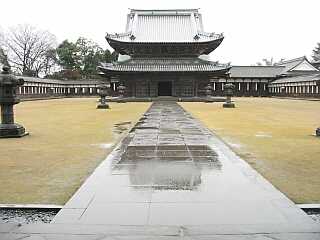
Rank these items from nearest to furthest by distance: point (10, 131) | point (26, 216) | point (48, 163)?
point (26, 216), point (48, 163), point (10, 131)

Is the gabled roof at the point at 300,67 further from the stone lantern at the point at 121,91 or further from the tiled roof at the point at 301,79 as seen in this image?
the stone lantern at the point at 121,91

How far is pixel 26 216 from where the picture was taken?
4758 mm

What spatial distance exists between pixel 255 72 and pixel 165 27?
23094mm

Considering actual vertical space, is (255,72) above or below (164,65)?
above

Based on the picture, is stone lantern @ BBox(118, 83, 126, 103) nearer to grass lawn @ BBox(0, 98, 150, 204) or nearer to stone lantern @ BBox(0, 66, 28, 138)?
grass lawn @ BBox(0, 98, 150, 204)

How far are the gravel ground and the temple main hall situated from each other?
4080 centimetres

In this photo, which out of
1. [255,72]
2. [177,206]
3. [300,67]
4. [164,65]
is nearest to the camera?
[177,206]

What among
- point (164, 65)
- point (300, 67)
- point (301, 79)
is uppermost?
point (300, 67)

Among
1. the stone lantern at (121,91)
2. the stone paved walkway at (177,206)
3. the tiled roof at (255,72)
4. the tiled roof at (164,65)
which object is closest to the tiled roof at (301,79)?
the tiled roof at (255,72)

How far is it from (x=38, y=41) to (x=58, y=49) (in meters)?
4.33

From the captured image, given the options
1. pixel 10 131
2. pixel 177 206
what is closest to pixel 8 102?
pixel 10 131

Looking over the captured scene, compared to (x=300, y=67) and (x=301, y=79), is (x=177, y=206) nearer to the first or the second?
(x=301, y=79)

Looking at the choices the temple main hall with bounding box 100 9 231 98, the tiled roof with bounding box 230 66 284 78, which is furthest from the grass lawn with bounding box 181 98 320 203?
the tiled roof with bounding box 230 66 284 78

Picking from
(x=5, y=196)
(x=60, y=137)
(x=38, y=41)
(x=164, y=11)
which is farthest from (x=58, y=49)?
(x=5, y=196)
